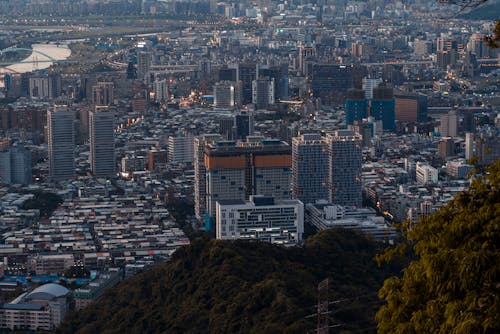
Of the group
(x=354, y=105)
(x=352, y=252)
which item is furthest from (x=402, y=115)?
(x=352, y=252)

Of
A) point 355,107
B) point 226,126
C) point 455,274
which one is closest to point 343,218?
point 226,126

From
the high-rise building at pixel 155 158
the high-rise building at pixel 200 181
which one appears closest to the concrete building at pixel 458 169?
the high-rise building at pixel 200 181

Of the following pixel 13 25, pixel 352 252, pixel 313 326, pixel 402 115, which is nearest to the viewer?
pixel 313 326

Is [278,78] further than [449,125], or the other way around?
[278,78]

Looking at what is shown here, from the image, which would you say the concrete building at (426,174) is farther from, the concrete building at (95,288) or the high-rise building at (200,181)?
the concrete building at (95,288)

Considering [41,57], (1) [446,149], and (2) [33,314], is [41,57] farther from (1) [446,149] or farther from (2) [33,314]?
(2) [33,314]

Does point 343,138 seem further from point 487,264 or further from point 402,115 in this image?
point 487,264
